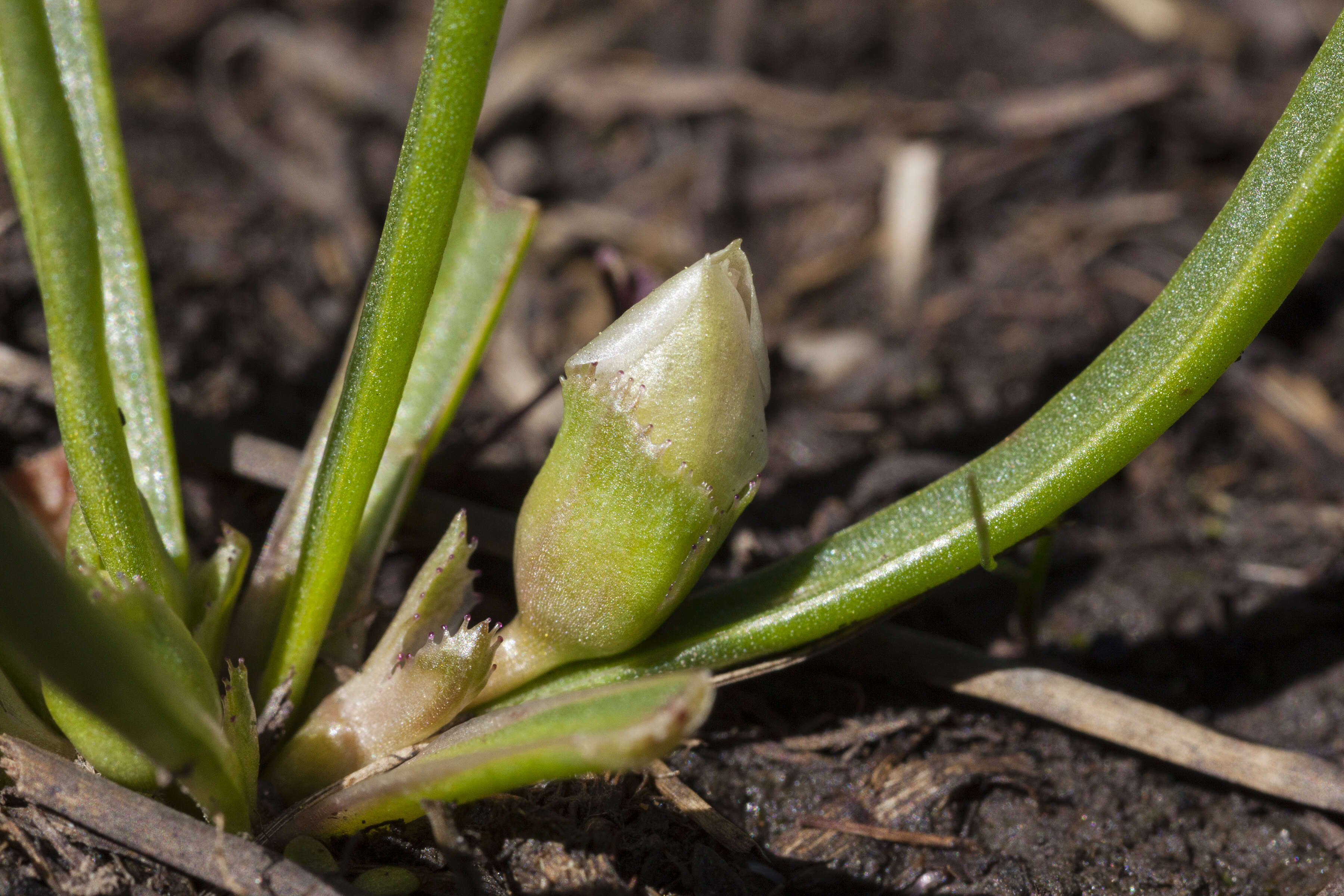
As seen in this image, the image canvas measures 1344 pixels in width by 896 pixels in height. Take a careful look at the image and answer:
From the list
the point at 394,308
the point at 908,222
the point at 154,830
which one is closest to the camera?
the point at 154,830

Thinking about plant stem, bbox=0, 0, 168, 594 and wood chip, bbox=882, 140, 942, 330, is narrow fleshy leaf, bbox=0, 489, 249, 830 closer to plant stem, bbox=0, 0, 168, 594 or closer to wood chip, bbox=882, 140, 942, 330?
plant stem, bbox=0, 0, 168, 594

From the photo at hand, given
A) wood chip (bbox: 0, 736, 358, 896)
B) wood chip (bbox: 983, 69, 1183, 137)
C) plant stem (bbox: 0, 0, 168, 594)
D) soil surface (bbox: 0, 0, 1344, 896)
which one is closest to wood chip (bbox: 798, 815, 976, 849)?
soil surface (bbox: 0, 0, 1344, 896)

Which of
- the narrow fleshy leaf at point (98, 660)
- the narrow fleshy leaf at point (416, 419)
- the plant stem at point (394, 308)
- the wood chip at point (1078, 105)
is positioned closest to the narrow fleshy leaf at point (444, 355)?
the narrow fleshy leaf at point (416, 419)

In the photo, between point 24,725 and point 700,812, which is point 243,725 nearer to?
point 24,725

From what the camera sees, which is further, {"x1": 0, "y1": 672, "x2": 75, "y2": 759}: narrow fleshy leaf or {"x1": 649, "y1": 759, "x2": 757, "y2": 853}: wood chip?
{"x1": 649, "y1": 759, "x2": 757, "y2": 853}: wood chip

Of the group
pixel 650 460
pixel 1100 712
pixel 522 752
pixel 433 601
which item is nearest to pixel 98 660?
pixel 522 752
